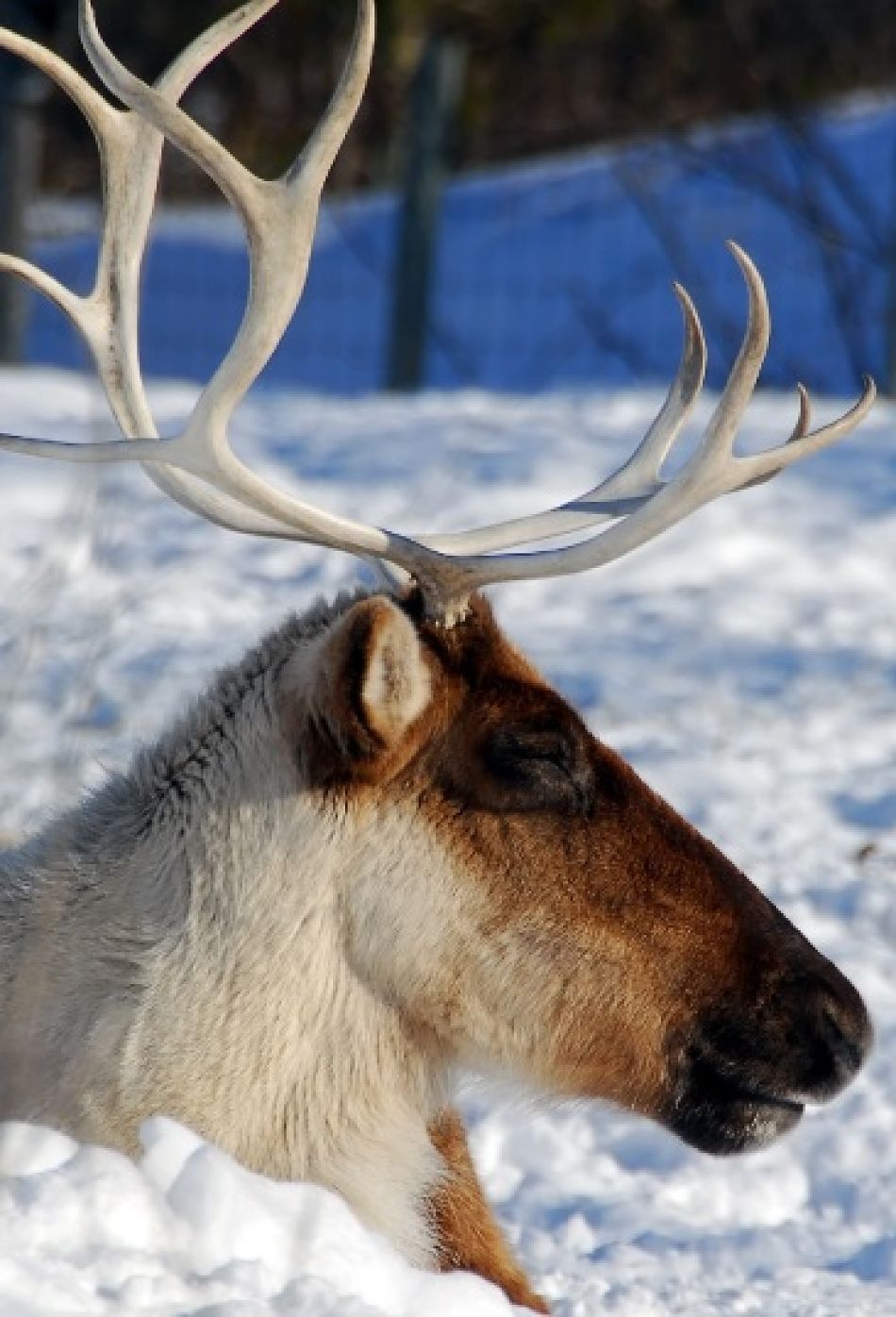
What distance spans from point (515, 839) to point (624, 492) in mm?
717

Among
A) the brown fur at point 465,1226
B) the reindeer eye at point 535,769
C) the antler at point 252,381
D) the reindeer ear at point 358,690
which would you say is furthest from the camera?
the brown fur at point 465,1226

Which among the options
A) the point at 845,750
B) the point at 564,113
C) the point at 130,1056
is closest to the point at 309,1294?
the point at 130,1056

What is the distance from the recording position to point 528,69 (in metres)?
18.9

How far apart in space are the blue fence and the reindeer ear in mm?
8683

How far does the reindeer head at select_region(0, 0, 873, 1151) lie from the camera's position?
12.1ft

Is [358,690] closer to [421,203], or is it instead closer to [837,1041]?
[837,1041]

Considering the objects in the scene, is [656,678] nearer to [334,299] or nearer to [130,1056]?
[130,1056]

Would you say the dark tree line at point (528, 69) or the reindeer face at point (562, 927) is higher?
Answer: the dark tree line at point (528, 69)

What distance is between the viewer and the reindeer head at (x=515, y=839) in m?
3.69

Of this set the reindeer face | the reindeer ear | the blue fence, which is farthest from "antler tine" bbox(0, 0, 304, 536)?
the blue fence

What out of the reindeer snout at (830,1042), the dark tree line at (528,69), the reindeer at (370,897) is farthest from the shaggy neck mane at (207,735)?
the dark tree line at (528,69)

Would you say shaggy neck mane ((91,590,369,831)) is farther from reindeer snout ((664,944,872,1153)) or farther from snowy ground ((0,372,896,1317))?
reindeer snout ((664,944,872,1153))

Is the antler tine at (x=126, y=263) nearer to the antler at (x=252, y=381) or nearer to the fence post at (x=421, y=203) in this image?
the antler at (x=252, y=381)

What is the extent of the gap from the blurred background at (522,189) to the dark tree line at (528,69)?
3 cm
